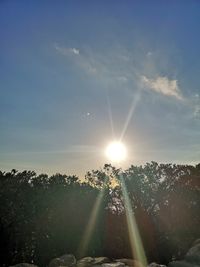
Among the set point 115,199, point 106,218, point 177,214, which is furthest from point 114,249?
point 177,214

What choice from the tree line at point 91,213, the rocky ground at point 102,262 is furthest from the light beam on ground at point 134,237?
the rocky ground at point 102,262

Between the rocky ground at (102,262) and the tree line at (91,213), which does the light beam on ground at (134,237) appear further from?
the rocky ground at (102,262)

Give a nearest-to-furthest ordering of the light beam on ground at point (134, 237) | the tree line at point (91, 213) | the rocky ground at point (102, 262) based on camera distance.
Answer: the rocky ground at point (102, 262) → the tree line at point (91, 213) → the light beam on ground at point (134, 237)

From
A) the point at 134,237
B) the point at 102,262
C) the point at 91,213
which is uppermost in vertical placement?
the point at 91,213

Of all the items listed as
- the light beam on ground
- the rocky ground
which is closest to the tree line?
the light beam on ground

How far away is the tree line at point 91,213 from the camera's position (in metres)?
27.4

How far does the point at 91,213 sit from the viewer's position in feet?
102

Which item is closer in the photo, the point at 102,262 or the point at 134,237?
the point at 102,262

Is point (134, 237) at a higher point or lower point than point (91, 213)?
lower

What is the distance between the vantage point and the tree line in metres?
27.4

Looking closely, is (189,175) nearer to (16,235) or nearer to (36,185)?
(36,185)

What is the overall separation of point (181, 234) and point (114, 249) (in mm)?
7629

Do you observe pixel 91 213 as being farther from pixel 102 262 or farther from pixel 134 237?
pixel 102 262

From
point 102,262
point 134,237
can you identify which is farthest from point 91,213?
point 102,262
